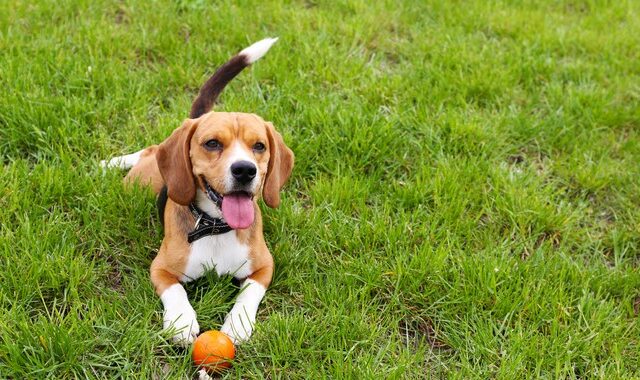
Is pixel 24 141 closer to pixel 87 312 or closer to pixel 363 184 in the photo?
pixel 87 312

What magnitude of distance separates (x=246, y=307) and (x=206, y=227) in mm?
498

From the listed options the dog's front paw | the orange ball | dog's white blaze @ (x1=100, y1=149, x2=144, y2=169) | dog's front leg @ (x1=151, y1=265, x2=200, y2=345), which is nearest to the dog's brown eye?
dog's front leg @ (x1=151, y1=265, x2=200, y2=345)

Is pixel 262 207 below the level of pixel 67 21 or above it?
below

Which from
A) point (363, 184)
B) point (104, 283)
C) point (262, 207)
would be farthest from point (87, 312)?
point (363, 184)

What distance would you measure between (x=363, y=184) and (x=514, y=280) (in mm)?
1266

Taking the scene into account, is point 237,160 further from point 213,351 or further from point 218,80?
point 218,80

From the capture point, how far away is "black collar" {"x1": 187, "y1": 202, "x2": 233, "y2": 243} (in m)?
3.61

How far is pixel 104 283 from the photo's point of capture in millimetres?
3748

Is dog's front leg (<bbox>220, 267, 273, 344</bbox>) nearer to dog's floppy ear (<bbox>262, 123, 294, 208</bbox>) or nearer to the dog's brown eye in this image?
dog's floppy ear (<bbox>262, 123, 294, 208</bbox>)

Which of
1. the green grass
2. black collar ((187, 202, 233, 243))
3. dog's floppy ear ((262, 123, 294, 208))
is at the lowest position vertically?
the green grass

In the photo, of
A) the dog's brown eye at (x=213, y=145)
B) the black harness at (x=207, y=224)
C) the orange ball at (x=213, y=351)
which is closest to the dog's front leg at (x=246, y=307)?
the orange ball at (x=213, y=351)

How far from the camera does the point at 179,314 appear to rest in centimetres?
341

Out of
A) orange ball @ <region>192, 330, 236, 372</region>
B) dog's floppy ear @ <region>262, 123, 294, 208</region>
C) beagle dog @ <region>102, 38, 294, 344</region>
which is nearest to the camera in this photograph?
orange ball @ <region>192, 330, 236, 372</region>

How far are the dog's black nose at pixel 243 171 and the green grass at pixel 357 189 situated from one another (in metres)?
0.68
